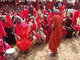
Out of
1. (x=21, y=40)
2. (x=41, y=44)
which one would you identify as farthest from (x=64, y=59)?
(x=21, y=40)

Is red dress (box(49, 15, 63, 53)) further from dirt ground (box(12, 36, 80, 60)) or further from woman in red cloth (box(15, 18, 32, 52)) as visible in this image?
woman in red cloth (box(15, 18, 32, 52))

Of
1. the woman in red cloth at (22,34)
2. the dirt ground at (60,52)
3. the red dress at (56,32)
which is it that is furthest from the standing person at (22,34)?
the red dress at (56,32)

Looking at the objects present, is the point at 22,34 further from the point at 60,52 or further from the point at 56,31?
the point at 60,52

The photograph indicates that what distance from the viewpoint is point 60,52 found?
3711mm

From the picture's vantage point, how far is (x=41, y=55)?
354cm

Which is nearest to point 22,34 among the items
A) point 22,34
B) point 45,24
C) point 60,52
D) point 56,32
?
point 22,34

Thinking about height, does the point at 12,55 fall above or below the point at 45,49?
above

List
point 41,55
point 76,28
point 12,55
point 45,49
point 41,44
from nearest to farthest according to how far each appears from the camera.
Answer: point 12,55, point 41,55, point 45,49, point 41,44, point 76,28

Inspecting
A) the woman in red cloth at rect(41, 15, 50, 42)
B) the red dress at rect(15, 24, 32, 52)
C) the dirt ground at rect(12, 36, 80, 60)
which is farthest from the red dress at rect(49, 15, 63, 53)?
the woman in red cloth at rect(41, 15, 50, 42)

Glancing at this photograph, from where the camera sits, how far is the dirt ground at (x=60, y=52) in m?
3.39

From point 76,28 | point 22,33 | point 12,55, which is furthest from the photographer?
point 76,28

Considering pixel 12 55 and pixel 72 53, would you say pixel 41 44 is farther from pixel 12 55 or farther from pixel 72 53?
pixel 12 55

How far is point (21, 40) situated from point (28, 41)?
24 cm

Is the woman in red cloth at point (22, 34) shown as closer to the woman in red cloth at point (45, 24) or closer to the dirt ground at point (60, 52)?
the dirt ground at point (60, 52)
